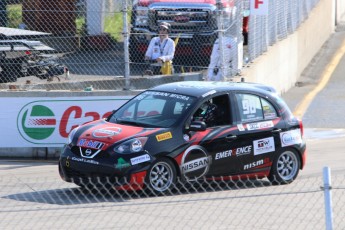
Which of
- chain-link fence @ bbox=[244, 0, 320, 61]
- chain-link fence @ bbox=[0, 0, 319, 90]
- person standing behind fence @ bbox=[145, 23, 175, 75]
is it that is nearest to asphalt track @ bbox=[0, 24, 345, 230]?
chain-link fence @ bbox=[0, 0, 319, 90]

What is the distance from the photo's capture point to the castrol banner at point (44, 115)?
15.4m

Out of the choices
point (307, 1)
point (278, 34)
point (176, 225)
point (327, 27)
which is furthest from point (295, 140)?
point (327, 27)

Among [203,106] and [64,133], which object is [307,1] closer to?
[64,133]

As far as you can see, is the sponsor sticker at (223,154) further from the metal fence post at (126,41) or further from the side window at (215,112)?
the metal fence post at (126,41)

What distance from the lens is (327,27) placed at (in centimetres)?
2978

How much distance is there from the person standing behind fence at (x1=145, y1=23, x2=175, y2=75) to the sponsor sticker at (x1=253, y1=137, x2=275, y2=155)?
4.25m

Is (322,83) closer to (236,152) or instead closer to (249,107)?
(249,107)

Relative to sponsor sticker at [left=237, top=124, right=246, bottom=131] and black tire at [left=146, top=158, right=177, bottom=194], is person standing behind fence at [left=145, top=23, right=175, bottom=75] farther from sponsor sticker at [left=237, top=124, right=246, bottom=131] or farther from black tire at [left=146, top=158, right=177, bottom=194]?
black tire at [left=146, top=158, right=177, bottom=194]

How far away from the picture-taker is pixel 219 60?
655 inches

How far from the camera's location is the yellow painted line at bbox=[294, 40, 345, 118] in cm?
1974

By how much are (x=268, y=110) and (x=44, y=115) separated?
13.6ft

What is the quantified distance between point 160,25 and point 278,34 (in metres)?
5.59

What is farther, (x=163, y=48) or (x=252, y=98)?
(x=163, y=48)

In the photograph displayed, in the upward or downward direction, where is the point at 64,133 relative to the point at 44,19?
downward
